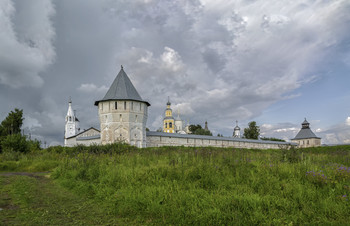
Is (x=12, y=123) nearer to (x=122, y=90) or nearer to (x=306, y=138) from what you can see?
(x=122, y=90)

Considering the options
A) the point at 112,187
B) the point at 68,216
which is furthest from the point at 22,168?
the point at 68,216

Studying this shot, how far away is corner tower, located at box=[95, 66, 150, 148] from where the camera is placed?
28594 millimetres

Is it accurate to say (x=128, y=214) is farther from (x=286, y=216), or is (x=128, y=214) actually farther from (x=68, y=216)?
(x=286, y=216)

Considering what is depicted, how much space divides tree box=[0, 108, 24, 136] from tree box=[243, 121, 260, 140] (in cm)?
4827

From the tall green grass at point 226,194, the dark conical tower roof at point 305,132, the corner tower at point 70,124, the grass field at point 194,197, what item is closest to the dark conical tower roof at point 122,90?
the grass field at point 194,197

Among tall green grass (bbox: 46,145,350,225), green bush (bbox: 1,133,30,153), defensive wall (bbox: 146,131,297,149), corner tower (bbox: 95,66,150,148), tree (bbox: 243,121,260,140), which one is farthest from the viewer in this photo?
tree (bbox: 243,121,260,140)

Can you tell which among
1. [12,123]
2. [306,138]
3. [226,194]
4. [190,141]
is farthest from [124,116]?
[306,138]

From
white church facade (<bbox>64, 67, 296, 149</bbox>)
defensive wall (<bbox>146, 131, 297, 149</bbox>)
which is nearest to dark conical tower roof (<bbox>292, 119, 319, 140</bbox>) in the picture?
defensive wall (<bbox>146, 131, 297, 149</bbox>)

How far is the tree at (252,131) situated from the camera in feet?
193

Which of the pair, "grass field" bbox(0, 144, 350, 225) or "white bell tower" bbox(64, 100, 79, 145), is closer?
"grass field" bbox(0, 144, 350, 225)

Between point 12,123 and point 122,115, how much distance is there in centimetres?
1797

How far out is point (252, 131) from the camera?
59.0 metres

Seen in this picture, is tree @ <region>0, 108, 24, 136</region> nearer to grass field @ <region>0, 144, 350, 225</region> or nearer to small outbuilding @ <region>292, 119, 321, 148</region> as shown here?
grass field @ <region>0, 144, 350, 225</region>

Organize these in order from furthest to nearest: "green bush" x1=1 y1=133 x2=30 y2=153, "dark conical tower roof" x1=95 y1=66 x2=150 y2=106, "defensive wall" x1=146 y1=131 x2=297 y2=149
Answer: "defensive wall" x1=146 y1=131 x2=297 y2=149
"dark conical tower roof" x1=95 y1=66 x2=150 y2=106
"green bush" x1=1 y1=133 x2=30 y2=153
